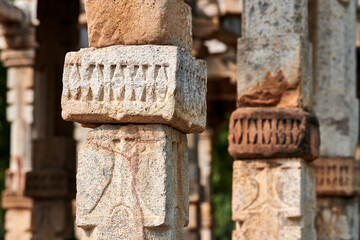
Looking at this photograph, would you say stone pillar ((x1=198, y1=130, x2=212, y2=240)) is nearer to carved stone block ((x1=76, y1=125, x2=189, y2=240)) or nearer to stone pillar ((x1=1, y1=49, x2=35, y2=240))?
stone pillar ((x1=1, y1=49, x2=35, y2=240))

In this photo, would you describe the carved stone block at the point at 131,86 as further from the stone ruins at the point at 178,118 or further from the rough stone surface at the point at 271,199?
the rough stone surface at the point at 271,199

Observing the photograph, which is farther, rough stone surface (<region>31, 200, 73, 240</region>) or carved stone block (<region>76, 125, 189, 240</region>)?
rough stone surface (<region>31, 200, 73, 240</region>)

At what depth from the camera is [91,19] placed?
17.6ft

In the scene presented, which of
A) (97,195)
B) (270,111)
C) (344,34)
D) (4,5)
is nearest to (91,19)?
(97,195)

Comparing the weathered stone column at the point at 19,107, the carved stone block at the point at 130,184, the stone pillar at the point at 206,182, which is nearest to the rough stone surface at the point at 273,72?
the carved stone block at the point at 130,184

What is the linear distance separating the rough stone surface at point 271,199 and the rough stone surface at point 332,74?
2.93 m

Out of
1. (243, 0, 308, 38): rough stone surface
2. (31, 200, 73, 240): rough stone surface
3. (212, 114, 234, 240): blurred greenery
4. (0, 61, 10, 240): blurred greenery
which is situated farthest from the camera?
(212, 114, 234, 240): blurred greenery

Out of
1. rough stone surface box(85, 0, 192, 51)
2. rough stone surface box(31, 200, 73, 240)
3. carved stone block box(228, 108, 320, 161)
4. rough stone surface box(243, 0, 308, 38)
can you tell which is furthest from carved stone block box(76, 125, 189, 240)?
rough stone surface box(31, 200, 73, 240)

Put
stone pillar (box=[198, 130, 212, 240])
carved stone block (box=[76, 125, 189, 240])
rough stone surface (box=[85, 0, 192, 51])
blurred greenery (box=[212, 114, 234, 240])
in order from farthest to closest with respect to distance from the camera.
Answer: blurred greenery (box=[212, 114, 234, 240])
stone pillar (box=[198, 130, 212, 240])
rough stone surface (box=[85, 0, 192, 51])
carved stone block (box=[76, 125, 189, 240])

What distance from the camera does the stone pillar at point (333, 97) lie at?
10.6m

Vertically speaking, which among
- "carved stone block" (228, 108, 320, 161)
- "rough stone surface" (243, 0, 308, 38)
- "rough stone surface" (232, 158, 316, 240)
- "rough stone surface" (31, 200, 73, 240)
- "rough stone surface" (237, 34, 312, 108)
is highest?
"rough stone surface" (243, 0, 308, 38)

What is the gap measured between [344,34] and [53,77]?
17.7ft

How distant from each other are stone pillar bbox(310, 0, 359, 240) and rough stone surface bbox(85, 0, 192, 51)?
5.40 m

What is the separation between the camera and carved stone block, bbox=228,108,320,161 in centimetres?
755
